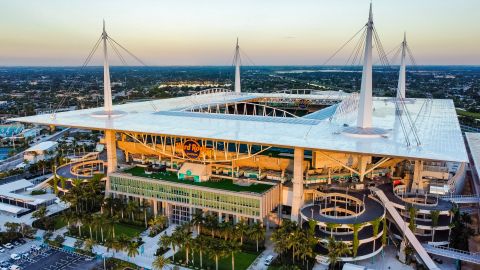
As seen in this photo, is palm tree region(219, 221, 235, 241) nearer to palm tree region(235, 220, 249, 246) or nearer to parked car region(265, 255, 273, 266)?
palm tree region(235, 220, 249, 246)

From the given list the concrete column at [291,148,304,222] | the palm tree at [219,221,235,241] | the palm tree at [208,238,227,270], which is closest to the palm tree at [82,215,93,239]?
the palm tree at [219,221,235,241]

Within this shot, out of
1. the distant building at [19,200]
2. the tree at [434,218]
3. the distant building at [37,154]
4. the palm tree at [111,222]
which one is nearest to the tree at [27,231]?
the distant building at [19,200]

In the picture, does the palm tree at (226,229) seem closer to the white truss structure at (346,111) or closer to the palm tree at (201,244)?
the palm tree at (201,244)

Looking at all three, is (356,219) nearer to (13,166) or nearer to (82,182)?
(82,182)

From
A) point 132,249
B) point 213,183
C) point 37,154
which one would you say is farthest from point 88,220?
point 37,154

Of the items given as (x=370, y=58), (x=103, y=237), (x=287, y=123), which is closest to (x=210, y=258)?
(x=103, y=237)

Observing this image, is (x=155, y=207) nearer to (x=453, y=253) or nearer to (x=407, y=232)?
(x=407, y=232)
